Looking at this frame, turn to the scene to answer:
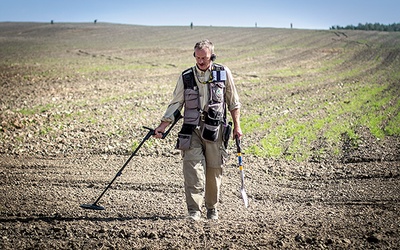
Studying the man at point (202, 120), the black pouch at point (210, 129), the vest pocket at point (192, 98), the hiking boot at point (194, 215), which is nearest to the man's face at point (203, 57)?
the man at point (202, 120)

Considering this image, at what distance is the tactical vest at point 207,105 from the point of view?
573cm

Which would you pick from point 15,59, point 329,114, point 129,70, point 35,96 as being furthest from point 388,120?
point 15,59

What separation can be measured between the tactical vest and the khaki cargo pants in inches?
4.8

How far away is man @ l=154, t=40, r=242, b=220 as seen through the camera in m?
5.74

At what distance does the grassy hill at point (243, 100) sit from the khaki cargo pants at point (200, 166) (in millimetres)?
4013

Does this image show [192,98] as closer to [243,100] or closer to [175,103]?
[175,103]

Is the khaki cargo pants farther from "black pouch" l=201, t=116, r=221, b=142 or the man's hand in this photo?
the man's hand

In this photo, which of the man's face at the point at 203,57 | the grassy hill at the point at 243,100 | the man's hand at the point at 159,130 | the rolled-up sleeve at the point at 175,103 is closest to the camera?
the man's face at the point at 203,57

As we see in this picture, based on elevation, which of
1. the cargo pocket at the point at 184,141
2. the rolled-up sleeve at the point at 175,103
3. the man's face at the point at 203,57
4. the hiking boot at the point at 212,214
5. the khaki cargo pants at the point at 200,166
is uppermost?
the man's face at the point at 203,57

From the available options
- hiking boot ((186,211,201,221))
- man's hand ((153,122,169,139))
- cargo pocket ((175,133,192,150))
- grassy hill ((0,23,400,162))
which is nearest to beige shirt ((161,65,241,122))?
man's hand ((153,122,169,139))

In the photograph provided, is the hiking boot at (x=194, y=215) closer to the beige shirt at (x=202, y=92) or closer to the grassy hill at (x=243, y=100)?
the beige shirt at (x=202, y=92)

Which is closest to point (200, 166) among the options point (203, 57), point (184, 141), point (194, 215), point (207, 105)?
point (184, 141)

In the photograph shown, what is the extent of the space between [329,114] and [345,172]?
5.66 meters

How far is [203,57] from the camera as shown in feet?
18.3
